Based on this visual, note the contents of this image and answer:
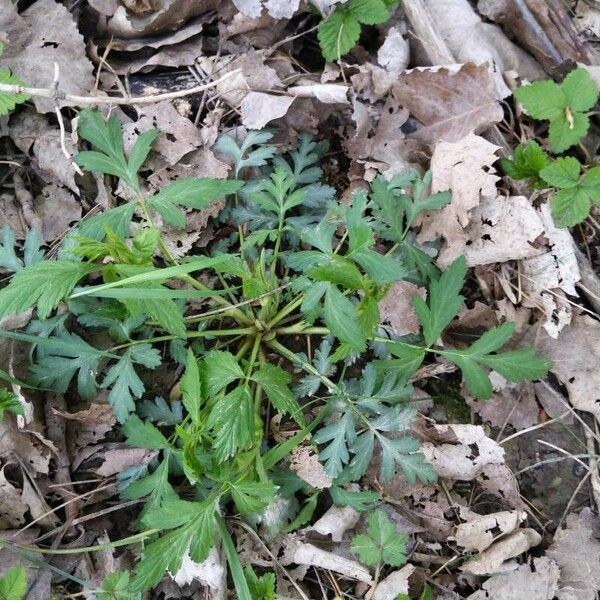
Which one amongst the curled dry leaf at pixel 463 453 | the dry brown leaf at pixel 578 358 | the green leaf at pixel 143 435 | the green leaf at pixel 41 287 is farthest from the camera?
the dry brown leaf at pixel 578 358

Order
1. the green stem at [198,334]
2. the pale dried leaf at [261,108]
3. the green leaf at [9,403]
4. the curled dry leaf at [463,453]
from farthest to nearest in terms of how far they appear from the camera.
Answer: the pale dried leaf at [261,108] → the curled dry leaf at [463,453] → the green stem at [198,334] → the green leaf at [9,403]

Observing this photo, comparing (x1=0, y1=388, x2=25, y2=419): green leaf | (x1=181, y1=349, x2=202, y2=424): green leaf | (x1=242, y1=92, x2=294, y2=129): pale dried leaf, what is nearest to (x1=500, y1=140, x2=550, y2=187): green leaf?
(x1=242, y1=92, x2=294, y2=129): pale dried leaf

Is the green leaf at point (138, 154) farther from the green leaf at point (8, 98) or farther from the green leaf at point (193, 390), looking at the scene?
the green leaf at point (193, 390)

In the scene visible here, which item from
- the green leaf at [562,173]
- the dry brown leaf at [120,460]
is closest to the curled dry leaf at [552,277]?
the green leaf at [562,173]

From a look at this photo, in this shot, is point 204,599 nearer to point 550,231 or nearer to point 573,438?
point 573,438

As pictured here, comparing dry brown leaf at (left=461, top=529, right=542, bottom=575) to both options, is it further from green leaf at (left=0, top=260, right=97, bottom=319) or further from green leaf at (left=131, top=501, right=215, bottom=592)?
green leaf at (left=0, top=260, right=97, bottom=319)

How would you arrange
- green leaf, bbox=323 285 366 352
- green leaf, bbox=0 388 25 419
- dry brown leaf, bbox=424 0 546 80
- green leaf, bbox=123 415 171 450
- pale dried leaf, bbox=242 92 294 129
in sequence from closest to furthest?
green leaf, bbox=323 285 366 352 → green leaf, bbox=0 388 25 419 → green leaf, bbox=123 415 171 450 → pale dried leaf, bbox=242 92 294 129 → dry brown leaf, bbox=424 0 546 80

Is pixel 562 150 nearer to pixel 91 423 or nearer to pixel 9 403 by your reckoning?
pixel 91 423
